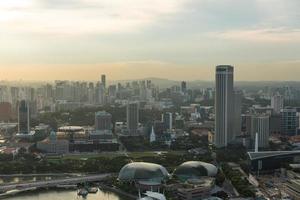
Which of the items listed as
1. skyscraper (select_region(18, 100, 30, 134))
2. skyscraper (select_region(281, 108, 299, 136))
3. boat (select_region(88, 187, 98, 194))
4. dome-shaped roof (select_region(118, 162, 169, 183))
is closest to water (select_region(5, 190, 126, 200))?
boat (select_region(88, 187, 98, 194))

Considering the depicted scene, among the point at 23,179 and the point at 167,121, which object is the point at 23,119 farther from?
the point at 23,179

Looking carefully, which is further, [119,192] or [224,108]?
[224,108]

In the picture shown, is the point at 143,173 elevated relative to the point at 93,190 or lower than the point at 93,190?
elevated

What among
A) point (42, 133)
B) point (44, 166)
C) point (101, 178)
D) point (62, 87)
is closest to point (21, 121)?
point (42, 133)

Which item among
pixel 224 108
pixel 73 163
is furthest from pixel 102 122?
pixel 73 163

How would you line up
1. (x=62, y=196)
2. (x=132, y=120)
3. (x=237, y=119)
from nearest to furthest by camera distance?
1. (x=62, y=196)
2. (x=237, y=119)
3. (x=132, y=120)

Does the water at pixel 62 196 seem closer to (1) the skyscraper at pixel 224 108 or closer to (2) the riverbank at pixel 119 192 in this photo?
(2) the riverbank at pixel 119 192
